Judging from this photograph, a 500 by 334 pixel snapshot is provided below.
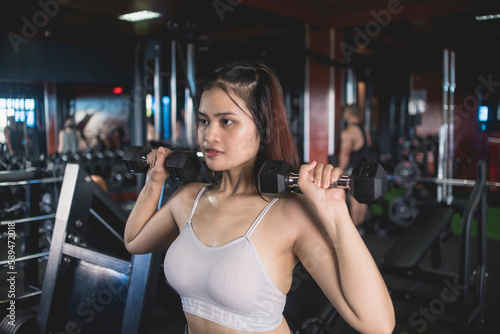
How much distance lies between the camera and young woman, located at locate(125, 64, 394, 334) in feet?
3.04

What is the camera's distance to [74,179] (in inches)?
80.2

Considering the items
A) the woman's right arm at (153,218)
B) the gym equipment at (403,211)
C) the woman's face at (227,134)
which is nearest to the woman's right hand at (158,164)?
the woman's right arm at (153,218)

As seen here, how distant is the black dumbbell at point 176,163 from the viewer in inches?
49.0

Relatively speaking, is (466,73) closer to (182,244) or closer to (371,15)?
(371,15)

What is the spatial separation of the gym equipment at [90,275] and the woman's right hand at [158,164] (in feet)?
1.57

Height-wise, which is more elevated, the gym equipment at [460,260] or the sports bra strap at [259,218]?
the sports bra strap at [259,218]

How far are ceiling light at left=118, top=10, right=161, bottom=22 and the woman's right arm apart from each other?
5.01 metres

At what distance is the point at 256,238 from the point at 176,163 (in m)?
0.35

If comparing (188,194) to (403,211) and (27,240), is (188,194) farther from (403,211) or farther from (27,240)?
(403,211)

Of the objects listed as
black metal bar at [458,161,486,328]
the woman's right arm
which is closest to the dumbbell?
the woman's right arm

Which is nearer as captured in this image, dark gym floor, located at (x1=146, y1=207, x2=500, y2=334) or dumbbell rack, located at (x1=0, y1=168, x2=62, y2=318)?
dumbbell rack, located at (x1=0, y1=168, x2=62, y2=318)

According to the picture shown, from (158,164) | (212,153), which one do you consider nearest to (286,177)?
(212,153)

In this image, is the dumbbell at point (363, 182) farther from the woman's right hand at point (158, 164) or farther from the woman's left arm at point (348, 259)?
the woman's right hand at point (158, 164)

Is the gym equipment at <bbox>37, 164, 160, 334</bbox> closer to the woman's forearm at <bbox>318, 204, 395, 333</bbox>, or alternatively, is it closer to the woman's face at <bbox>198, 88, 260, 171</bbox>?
the woman's face at <bbox>198, 88, 260, 171</bbox>
